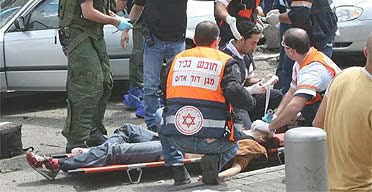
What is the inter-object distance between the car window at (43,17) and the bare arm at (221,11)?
2.42 metres

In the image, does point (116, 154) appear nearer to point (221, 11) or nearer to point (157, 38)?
point (157, 38)

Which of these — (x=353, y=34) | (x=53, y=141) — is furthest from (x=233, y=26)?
(x=353, y=34)

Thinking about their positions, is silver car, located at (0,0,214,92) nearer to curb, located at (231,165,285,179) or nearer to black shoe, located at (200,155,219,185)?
curb, located at (231,165,285,179)

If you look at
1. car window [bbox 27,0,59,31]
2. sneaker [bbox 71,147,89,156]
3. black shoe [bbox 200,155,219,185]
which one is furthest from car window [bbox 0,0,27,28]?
black shoe [bbox 200,155,219,185]

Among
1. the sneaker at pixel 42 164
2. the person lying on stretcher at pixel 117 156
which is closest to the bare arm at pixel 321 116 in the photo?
the person lying on stretcher at pixel 117 156

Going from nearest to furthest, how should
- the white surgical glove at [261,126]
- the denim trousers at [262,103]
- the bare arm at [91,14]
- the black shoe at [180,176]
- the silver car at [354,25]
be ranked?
the black shoe at [180,176]
the white surgical glove at [261,126]
the bare arm at [91,14]
the denim trousers at [262,103]
the silver car at [354,25]

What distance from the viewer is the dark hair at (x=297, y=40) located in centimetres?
619

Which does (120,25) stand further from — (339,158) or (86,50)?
(339,158)

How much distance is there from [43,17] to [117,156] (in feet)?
12.0

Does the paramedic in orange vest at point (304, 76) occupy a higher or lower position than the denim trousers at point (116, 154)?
higher

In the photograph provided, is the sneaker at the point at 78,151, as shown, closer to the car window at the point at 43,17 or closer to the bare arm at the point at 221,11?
the bare arm at the point at 221,11

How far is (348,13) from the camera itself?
1159 centimetres

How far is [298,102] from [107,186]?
1652mm

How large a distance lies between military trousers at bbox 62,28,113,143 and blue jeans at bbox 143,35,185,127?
591mm
